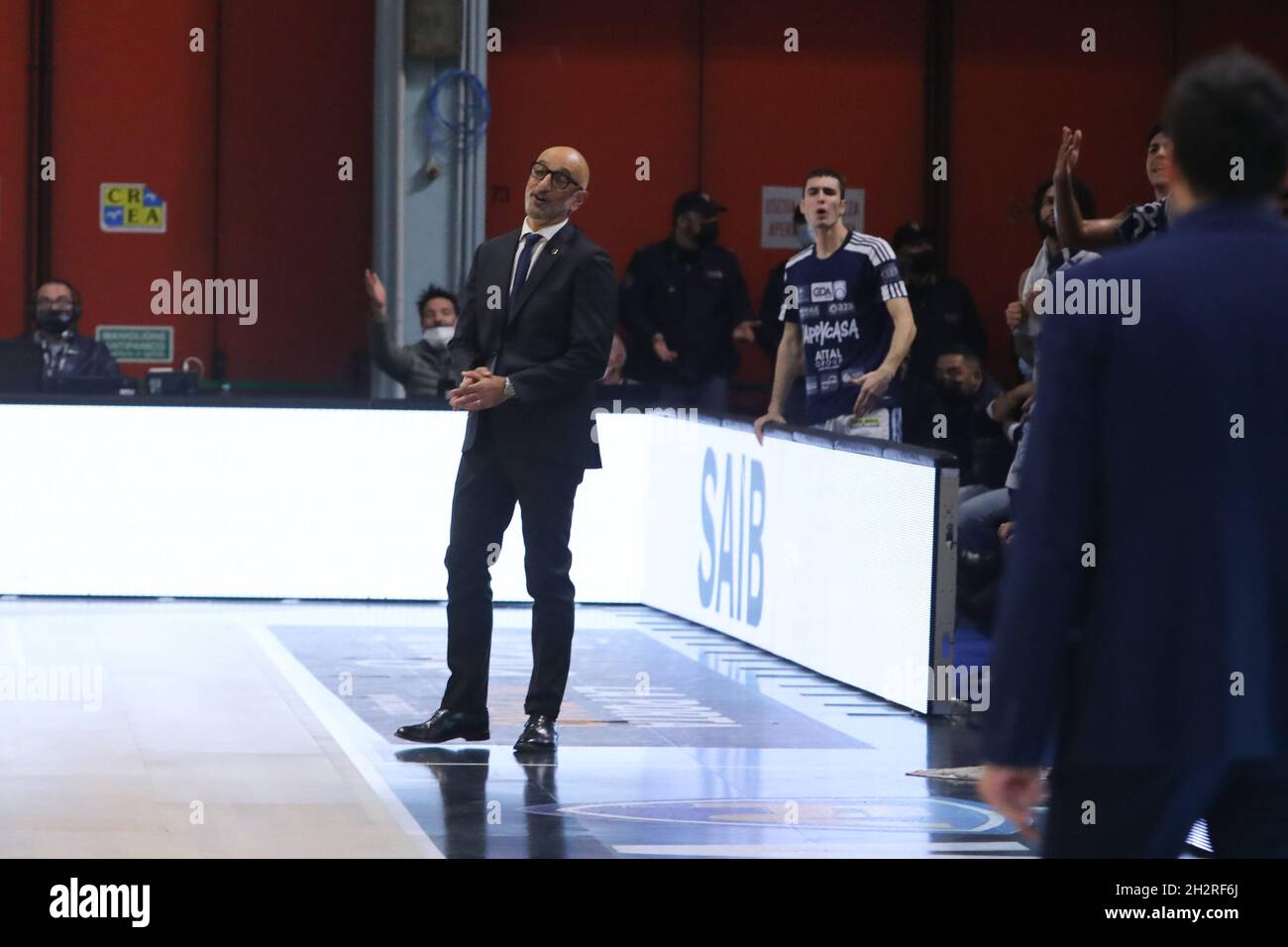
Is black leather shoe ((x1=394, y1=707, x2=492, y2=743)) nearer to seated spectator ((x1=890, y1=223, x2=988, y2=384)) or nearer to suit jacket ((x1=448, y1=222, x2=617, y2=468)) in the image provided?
suit jacket ((x1=448, y1=222, x2=617, y2=468))

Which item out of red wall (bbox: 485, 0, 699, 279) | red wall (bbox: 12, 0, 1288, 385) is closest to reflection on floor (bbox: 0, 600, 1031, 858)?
red wall (bbox: 12, 0, 1288, 385)

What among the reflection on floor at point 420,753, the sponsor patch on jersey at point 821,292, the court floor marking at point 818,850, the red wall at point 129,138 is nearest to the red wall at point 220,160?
the red wall at point 129,138

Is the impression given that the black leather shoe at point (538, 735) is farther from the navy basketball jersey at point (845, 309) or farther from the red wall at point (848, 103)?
the red wall at point (848, 103)

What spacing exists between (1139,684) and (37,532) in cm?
927

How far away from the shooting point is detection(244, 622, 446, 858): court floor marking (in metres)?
6.40

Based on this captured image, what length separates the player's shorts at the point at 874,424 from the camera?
31.4 ft

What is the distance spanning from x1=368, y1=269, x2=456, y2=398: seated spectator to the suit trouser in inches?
361

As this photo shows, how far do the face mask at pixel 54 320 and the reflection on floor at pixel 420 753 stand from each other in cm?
281

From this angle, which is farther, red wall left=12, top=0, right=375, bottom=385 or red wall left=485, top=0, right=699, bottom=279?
red wall left=485, top=0, right=699, bottom=279

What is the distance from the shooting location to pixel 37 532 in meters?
11.5

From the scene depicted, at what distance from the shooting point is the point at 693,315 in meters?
14.2
